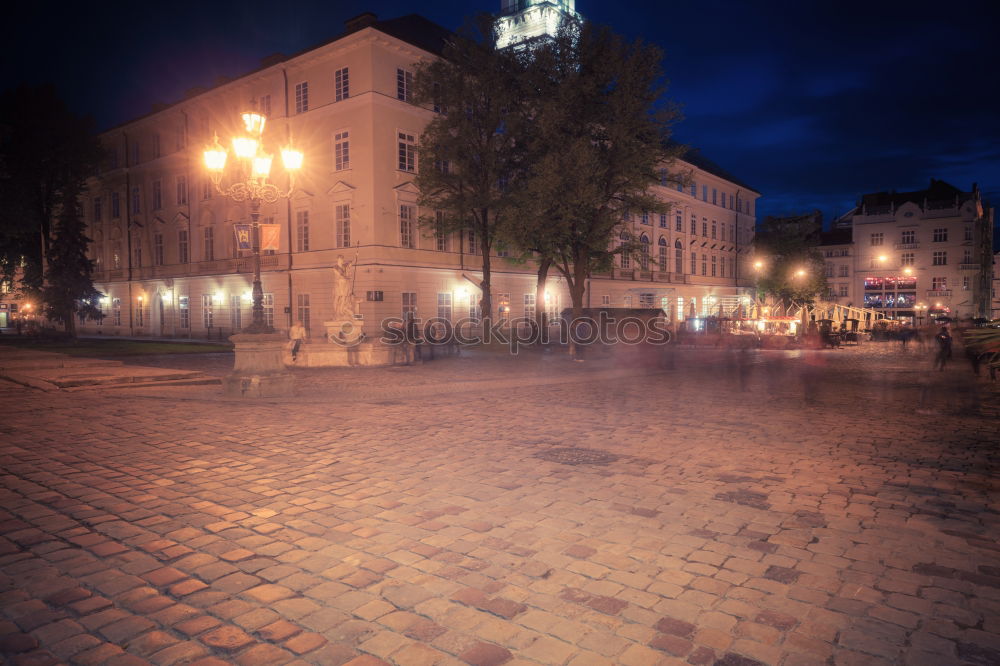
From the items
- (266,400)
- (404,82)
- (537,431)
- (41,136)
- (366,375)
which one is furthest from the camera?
(41,136)

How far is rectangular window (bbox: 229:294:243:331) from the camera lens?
3609 centimetres

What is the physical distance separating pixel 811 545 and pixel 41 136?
162 feet

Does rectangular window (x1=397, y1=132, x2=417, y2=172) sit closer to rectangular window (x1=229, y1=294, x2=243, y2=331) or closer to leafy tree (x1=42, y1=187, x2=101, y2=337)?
rectangular window (x1=229, y1=294, x2=243, y2=331)

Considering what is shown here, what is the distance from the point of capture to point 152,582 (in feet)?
12.3

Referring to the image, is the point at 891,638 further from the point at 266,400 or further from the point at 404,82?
the point at 404,82

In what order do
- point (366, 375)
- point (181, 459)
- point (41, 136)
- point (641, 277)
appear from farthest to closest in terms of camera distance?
point (641, 277), point (41, 136), point (366, 375), point (181, 459)

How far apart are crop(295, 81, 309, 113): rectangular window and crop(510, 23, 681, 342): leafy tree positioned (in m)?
14.4

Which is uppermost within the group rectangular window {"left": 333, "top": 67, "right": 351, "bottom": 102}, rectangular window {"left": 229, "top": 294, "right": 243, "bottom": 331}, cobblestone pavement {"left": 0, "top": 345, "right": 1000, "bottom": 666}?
rectangular window {"left": 333, "top": 67, "right": 351, "bottom": 102}

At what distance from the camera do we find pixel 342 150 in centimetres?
3045

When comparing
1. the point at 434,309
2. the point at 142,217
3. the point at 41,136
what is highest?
the point at 41,136

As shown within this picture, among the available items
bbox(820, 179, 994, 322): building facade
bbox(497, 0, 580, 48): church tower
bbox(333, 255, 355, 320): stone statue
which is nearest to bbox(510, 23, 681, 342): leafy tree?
bbox(333, 255, 355, 320): stone statue

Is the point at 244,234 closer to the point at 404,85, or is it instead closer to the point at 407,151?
the point at 407,151

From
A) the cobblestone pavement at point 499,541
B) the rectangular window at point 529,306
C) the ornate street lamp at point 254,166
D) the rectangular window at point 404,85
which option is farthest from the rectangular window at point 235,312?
the cobblestone pavement at point 499,541

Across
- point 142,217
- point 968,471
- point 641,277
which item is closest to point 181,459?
point 968,471
